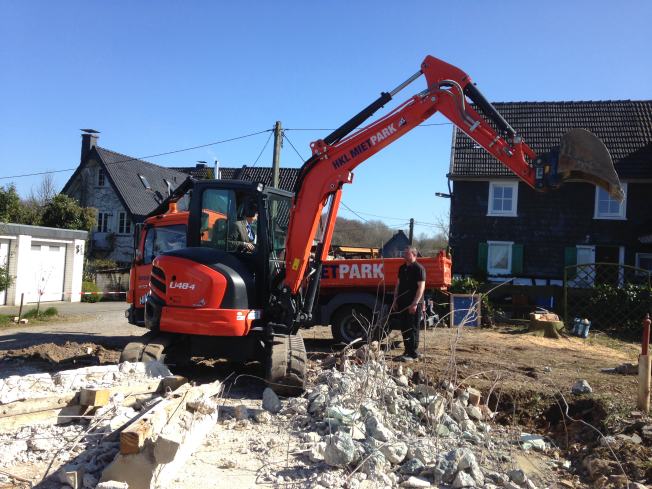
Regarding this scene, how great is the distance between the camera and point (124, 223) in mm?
33312

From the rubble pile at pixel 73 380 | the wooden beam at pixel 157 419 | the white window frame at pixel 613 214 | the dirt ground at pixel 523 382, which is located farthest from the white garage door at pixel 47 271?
the white window frame at pixel 613 214

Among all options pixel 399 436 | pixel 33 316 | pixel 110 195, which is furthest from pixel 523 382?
pixel 110 195

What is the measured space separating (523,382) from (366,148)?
378 cm

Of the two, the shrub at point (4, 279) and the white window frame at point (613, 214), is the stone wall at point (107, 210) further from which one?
the white window frame at point (613, 214)

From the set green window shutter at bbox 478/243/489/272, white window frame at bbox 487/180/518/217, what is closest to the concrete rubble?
green window shutter at bbox 478/243/489/272

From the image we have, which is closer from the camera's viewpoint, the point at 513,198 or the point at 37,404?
the point at 37,404

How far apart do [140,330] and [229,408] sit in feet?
29.3

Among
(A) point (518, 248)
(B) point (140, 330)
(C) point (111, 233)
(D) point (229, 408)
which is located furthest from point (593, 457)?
(C) point (111, 233)

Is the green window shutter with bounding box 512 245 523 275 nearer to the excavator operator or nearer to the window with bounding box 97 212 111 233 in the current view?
the excavator operator

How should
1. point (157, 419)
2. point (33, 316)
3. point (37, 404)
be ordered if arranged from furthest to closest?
1. point (33, 316)
2. point (37, 404)
3. point (157, 419)

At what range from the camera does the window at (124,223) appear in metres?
33.2

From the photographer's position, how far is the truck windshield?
12133 millimetres

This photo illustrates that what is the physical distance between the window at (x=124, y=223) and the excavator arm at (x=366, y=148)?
90.0ft

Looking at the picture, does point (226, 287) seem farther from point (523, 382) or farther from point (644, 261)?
point (644, 261)
